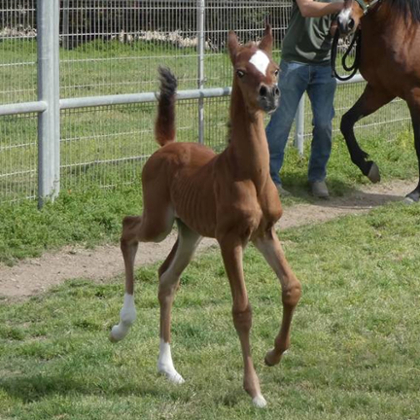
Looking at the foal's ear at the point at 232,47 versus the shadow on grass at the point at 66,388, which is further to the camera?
the shadow on grass at the point at 66,388

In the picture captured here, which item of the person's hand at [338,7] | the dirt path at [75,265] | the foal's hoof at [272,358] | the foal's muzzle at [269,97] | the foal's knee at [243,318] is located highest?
the person's hand at [338,7]

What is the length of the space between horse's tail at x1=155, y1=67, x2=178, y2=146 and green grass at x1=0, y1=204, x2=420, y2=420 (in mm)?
1144

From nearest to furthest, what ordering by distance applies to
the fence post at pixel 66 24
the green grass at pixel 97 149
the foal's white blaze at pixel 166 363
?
the foal's white blaze at pixel 166 363 < the green grass at pixel 97 149 < the fence post at pixel 66 24

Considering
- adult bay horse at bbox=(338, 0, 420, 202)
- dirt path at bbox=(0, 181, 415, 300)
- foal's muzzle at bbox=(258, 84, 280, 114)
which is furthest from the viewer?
adult bay horse at bbox=(338, 0, 420, 202)

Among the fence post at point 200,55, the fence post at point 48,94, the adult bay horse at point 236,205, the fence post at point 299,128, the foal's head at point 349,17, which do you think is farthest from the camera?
the fence post at point 299,128

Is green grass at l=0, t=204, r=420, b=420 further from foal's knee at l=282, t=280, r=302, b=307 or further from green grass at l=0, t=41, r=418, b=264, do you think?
green grass at l=0, t=41, r=418, b=264

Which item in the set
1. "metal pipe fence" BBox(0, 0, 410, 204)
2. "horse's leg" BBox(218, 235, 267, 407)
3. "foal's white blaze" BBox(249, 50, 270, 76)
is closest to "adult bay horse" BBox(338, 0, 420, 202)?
"metal pipe fence" BBox(0, 0, 410, 204)

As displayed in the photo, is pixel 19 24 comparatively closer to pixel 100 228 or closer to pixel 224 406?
pixel 100 228

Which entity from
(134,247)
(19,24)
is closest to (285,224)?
(19,24)

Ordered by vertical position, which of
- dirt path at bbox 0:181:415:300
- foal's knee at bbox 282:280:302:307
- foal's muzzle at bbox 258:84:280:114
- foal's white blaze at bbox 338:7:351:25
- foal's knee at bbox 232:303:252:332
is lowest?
dirt path at bbox 0:181:415:300

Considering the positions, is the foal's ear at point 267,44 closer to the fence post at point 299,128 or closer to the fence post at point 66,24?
the fence post at point 66,24

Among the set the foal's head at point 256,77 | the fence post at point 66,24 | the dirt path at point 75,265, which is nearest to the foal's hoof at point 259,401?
the foal's head at point 256,77

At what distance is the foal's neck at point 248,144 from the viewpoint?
17.5 feet

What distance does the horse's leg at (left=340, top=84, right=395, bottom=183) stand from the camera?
1047 cm
